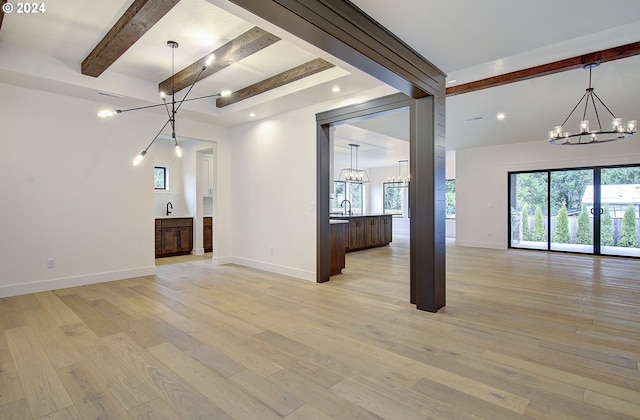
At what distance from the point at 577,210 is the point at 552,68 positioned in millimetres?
4750

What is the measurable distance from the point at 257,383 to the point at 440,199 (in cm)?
262

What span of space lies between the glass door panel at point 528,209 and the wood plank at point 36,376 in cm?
920

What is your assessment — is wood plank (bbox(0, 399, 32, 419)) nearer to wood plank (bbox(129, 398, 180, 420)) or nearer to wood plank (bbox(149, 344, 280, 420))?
wood plank (bbox(129, 398, 180, 420))

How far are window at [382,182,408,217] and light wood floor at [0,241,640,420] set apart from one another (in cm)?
862

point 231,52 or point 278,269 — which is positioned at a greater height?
point 231,52

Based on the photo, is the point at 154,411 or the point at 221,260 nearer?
the point at 154,411

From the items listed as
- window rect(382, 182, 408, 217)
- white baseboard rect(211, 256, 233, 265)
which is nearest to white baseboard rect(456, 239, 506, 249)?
window rect(382, 182, 408, 217)

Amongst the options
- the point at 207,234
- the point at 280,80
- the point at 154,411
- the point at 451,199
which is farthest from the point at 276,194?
the point at 451,199

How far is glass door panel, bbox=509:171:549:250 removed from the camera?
8023mm

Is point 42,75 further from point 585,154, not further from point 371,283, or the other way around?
point 585,154

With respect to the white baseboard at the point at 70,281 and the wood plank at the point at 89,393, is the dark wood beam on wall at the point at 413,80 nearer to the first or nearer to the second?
the wood plank at the point at 89,393

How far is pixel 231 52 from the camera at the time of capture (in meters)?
3.57

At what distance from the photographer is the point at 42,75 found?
3.90 metres

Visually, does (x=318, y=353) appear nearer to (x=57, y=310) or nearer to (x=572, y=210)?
(x=57, y=310)
